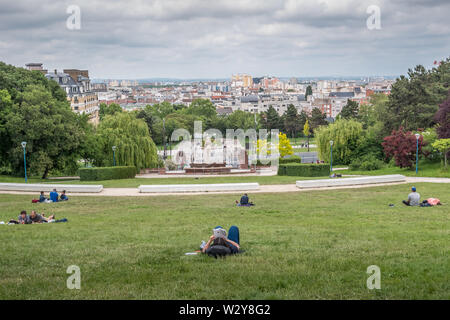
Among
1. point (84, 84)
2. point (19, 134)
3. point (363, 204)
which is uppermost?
point (84, 84)

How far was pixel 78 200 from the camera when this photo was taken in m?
22.8

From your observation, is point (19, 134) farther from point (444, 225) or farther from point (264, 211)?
point (444, 225)

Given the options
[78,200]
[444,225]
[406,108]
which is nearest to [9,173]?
[78,200]

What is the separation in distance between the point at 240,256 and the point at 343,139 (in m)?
42.0

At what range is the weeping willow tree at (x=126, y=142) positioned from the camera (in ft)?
142

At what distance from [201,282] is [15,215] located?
12.7m

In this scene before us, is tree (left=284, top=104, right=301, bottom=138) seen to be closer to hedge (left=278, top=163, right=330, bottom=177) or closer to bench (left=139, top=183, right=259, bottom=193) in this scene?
hedge (left=278, top=163, right=330, bottom=177)

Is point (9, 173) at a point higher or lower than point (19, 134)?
lower

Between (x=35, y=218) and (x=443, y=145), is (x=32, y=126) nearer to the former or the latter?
(x=35, y=218)

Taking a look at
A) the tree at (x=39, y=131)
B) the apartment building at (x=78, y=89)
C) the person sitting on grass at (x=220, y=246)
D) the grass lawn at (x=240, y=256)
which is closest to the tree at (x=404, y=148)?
the grass lawn at (x=240, y=256)

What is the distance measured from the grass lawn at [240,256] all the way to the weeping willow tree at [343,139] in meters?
31.3

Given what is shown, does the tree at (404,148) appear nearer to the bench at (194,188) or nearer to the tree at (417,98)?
the tree at (417,98)

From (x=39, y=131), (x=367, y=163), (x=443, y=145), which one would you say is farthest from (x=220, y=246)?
(x=367, y=163)
